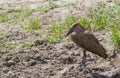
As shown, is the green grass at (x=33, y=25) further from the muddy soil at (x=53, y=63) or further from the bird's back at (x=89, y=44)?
the bird's back at (x=89, y=44)

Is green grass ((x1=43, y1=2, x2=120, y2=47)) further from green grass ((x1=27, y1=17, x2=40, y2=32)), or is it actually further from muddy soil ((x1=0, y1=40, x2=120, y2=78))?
muddy soil ((x1=0, y1=40, x2=120, y2=78))

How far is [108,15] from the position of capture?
1012 centimetres

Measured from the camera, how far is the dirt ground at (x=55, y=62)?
7.85 meters

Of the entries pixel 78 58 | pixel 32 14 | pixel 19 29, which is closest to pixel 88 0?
pixel 32 14

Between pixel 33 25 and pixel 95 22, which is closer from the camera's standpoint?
pixel 95 22

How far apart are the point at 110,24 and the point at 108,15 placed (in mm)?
529

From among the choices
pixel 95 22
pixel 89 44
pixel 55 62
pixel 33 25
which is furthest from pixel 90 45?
pixel 33 25

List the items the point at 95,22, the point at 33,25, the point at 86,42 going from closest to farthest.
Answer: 1. the point at 86,42
2. the point at 95,22
3. the point at 33,25

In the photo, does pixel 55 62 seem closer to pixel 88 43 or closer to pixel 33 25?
pixel 88 43

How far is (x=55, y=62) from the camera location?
8.27 meters

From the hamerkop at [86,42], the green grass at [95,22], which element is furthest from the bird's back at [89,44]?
the green grass at [95,22]

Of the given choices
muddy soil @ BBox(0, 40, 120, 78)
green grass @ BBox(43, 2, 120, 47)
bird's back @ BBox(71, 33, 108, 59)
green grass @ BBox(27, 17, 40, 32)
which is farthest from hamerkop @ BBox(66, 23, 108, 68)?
green grass @ BBox(27, 17, 40, 32)

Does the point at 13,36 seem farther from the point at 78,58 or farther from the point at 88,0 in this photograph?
the point at 88,0

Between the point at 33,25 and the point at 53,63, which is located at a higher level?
the point at 33,25
